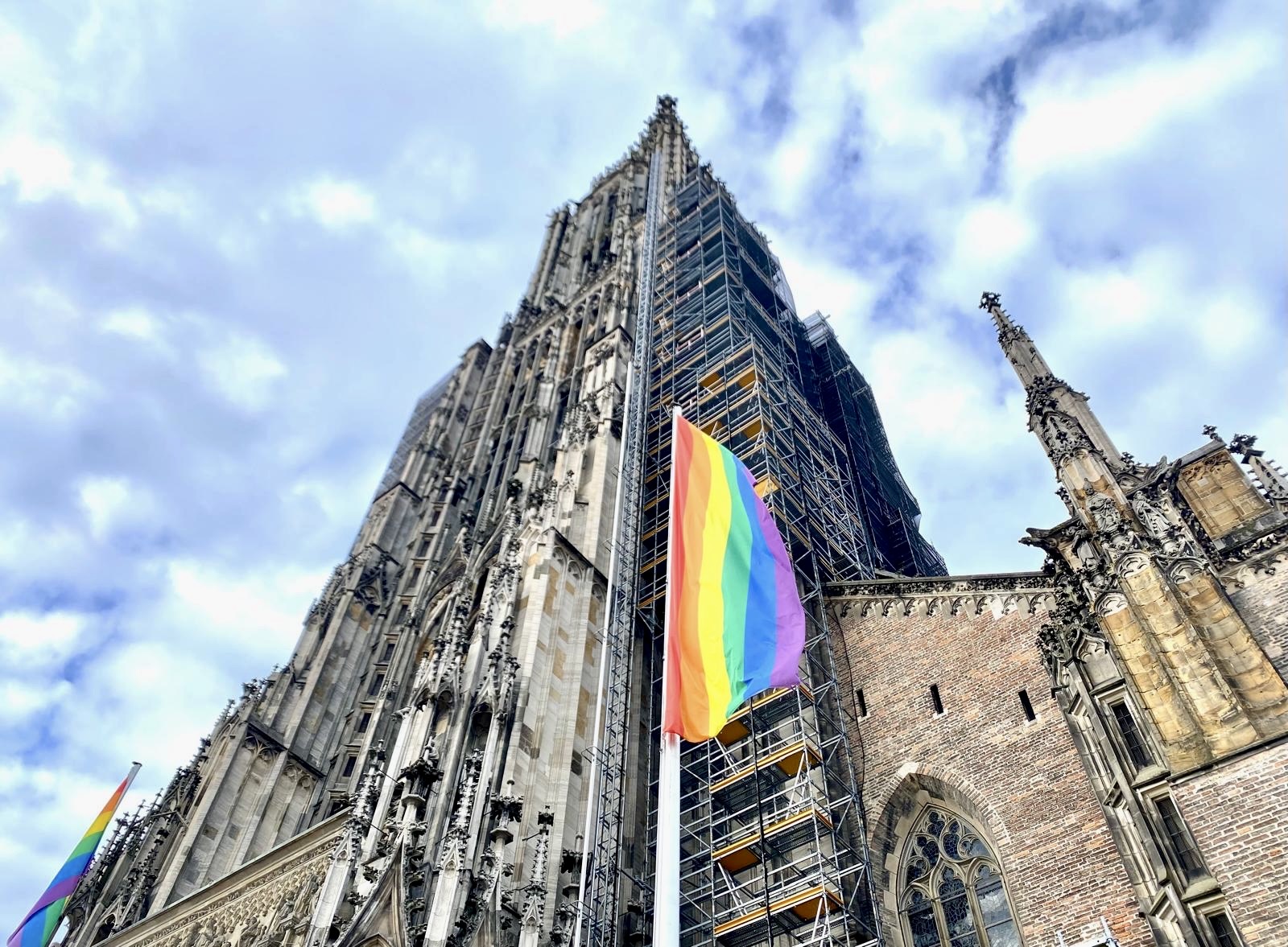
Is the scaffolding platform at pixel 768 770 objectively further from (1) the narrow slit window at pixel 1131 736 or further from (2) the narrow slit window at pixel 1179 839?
(2) the narrow slit window at pixel 1179 839

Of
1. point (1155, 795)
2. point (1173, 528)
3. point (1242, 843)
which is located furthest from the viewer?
point (1173, 528)

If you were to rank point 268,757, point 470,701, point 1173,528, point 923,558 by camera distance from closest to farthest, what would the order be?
point 1173,528 → point 470,701 → point 268,757 → point 923,558

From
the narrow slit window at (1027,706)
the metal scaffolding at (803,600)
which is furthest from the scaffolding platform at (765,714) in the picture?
the narrow slit window at (1027,706)

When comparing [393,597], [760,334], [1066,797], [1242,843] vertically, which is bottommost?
[1242,843]

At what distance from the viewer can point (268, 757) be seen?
88.0ft

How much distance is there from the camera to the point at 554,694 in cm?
1806

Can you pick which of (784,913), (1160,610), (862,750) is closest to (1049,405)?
(1160,610)

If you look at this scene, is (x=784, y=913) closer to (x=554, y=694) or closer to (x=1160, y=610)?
(x=554, y=694)

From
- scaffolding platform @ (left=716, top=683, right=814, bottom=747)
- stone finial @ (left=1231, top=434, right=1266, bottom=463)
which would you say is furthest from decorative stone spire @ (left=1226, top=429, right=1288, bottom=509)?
scaffolding platform @ (left=716, top=683, right=814, bottom=747)

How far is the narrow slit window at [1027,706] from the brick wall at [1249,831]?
590cm

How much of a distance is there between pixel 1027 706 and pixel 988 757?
1143 mm

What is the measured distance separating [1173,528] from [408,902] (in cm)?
1158

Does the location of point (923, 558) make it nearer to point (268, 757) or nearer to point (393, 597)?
point (393, 597)

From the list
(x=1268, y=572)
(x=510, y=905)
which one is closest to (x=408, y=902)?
(x=510, y=905)
